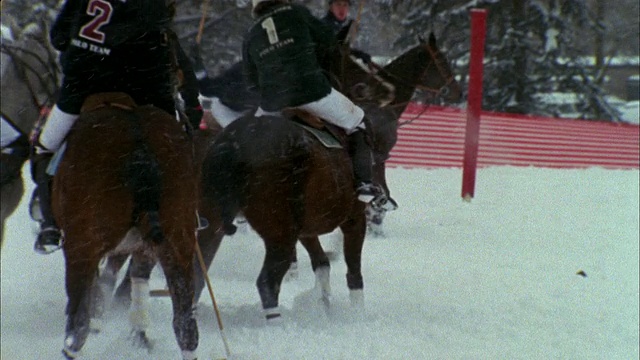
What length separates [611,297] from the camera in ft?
24.1

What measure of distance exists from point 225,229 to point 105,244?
152 cm

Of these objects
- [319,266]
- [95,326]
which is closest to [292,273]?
[319,266]

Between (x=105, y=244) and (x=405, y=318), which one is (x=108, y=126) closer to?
(x=105, y=244)

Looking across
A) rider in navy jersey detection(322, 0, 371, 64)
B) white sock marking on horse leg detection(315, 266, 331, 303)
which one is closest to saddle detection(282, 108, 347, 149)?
white sock marking on horse leg detection(315, 266, 331, 303)

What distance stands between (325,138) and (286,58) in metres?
0.63

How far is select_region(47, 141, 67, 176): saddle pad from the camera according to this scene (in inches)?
177

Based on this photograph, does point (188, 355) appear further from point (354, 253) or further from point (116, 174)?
point (354, 253)

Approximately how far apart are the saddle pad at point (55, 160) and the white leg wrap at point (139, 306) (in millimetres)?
1297

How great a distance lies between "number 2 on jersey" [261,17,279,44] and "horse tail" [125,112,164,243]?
66.9 inches

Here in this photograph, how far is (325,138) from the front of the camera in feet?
19.4

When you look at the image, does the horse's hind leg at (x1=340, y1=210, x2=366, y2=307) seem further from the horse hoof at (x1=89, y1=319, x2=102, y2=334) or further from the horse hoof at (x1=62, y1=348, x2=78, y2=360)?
the horse hoof at (x1=62, y1=348, x2=78, y2=360)

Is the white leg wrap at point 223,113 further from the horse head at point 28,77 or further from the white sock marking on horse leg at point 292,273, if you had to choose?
the horse head at point 28,77


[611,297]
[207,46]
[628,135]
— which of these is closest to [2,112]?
[611,297]

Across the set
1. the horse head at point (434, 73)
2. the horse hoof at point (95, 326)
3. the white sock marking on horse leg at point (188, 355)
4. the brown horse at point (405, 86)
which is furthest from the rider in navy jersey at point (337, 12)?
the white sock marking on horse leg at point (188, 355)
